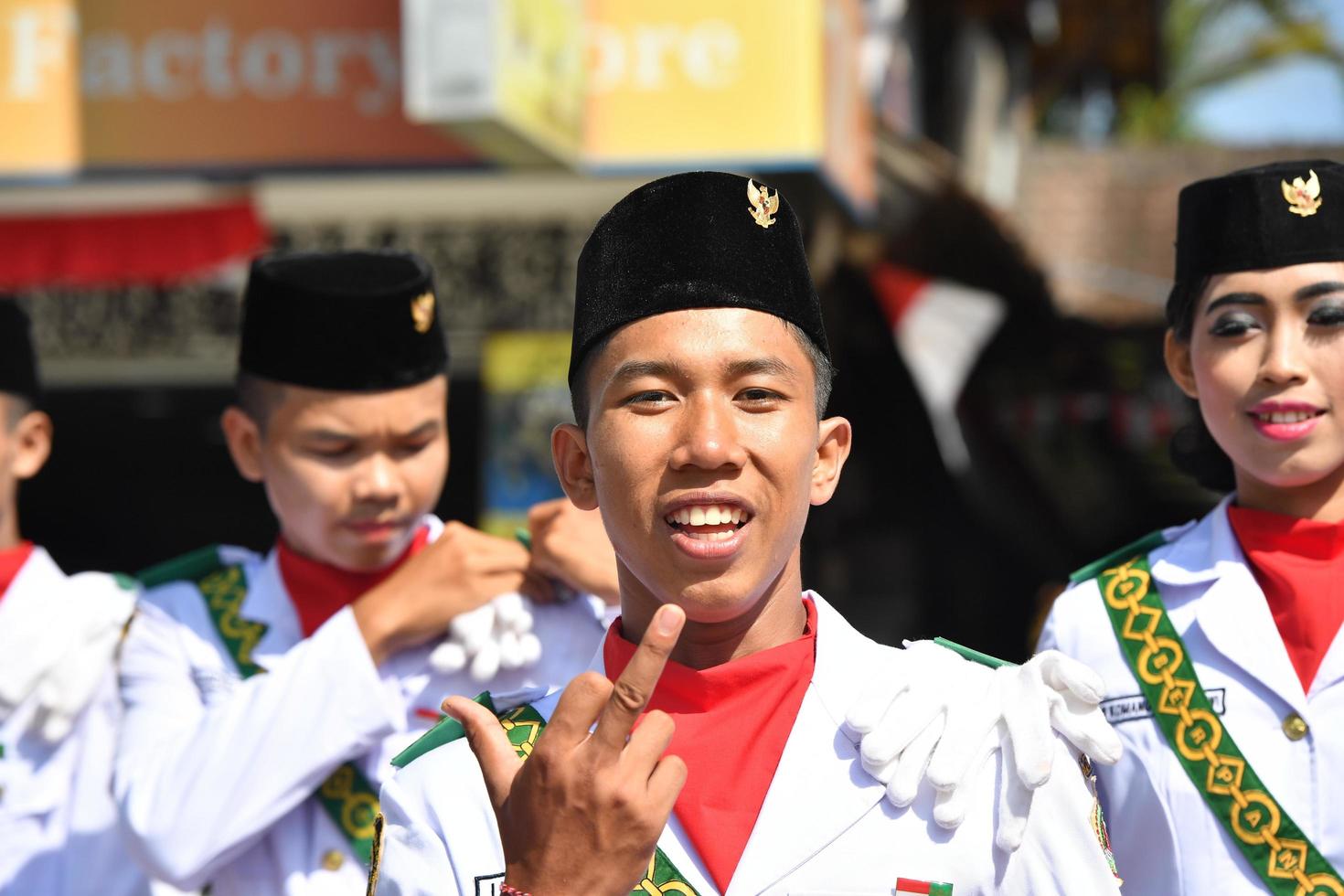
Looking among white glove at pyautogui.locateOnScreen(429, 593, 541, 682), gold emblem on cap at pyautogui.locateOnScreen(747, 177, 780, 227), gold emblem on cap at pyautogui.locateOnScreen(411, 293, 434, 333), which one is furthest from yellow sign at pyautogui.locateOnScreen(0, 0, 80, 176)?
gold emblem on cap at pyautogui.locateOnScreen(747, 177, 780, 227)

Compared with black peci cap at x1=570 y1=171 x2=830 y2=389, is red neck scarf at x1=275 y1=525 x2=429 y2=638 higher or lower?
lower

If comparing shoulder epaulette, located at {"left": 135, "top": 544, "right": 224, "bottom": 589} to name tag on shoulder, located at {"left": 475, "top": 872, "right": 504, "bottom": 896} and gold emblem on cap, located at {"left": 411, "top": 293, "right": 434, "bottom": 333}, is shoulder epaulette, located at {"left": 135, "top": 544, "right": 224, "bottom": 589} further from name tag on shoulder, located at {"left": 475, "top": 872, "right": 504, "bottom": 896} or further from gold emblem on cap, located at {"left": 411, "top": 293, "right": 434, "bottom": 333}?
name tag on shoulder, located at {"left": 475, "top": 872, "right": 504, "bottom": 896}

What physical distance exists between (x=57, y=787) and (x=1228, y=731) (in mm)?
2104

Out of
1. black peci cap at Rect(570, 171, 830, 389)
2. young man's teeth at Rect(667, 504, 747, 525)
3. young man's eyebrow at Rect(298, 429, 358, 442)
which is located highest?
black peci cap at Rect(570, 171, 830, 389)

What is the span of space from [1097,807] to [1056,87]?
54.5 ft

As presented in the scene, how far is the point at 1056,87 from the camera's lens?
17656 millimetres

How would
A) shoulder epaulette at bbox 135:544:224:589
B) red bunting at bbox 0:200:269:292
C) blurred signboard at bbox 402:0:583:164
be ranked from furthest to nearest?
red bunting at bbox 0:200:269:292 < blurred signboard at bbox 402:0:583:164 < shoulder epaulette at bbox 135:544:224:589

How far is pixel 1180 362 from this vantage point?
2.92 m

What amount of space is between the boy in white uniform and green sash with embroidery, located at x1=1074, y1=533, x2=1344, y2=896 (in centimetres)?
182

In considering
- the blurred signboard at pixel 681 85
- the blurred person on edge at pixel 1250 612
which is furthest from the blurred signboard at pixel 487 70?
the blurred person on edge at pixel 1250 612

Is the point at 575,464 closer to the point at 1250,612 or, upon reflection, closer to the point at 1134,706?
the point at 1134,706

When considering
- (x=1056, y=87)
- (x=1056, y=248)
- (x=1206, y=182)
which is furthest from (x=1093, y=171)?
(x=1206, y=182)

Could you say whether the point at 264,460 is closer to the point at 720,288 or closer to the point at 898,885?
the point at 720,288

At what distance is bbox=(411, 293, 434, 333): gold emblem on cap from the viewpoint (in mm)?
3104
